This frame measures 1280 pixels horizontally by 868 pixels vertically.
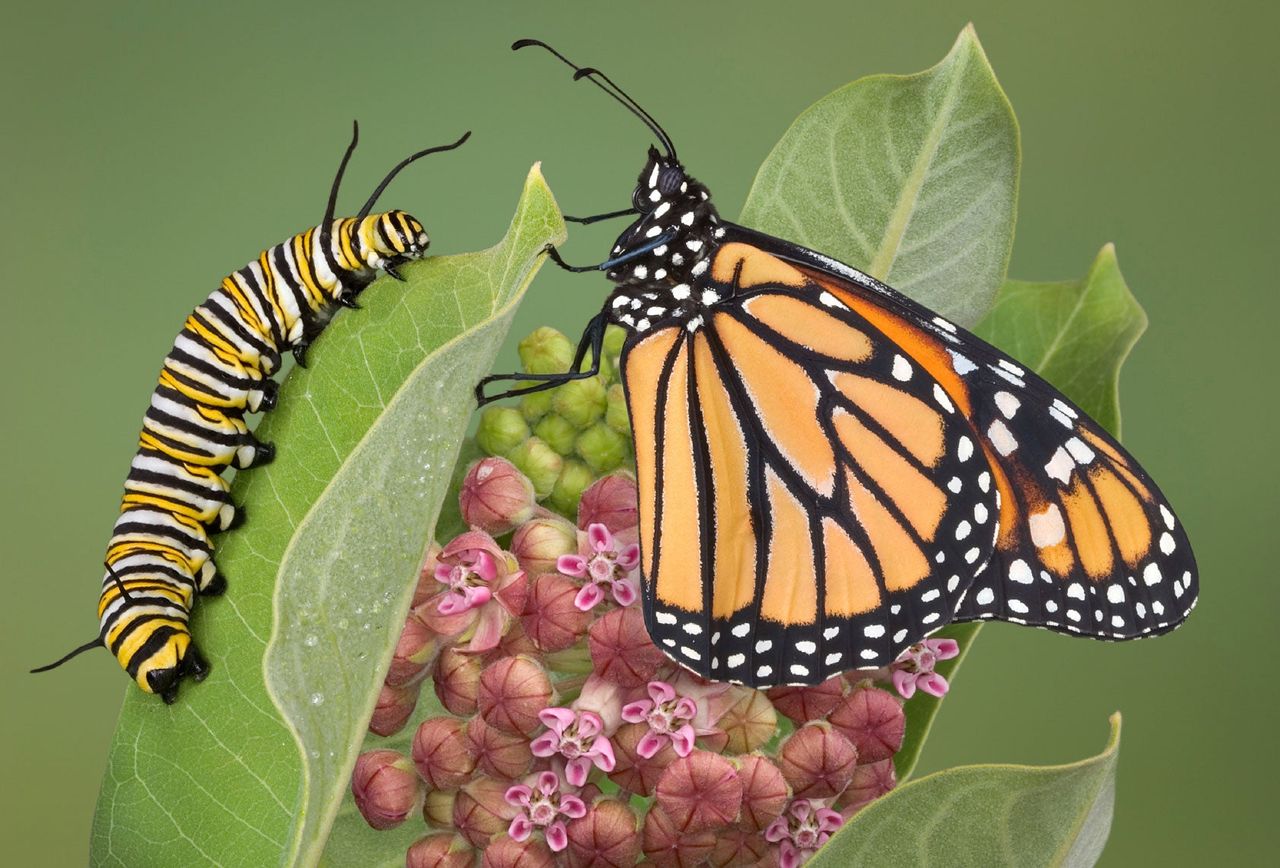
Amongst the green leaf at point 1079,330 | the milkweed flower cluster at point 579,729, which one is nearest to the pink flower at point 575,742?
the milkweed flower cluster at point 579,729

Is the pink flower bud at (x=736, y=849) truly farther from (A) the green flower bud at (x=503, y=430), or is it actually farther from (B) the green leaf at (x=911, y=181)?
(B) the green leaf at (x=911, y=181)

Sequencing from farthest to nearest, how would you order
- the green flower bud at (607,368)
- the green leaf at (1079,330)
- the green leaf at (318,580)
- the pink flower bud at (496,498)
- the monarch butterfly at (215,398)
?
the green leaf at (1079,330)
the green flower bud at (607,368)
the pink flower bud at (496,498)
the monarch butterfly at (215,398)
the green leaf at (318,580)

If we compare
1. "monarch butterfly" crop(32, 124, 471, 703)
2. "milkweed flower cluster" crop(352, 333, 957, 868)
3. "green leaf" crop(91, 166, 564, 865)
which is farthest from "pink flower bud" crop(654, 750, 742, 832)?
"monarch butterfly" crop(32, 124, 471, 703)

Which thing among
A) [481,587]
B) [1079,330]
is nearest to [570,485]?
[481,587]

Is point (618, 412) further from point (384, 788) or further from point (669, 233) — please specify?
point (384, 788)

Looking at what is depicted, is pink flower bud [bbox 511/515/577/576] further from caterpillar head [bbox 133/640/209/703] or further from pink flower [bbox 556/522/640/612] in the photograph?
caterpillar head [bbox 133/640/209/703]

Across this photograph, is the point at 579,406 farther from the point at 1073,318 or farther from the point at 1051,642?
the point at 1051,642

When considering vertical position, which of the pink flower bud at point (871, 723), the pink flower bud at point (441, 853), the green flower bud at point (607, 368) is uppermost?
the green flower bud at point (607, 368)

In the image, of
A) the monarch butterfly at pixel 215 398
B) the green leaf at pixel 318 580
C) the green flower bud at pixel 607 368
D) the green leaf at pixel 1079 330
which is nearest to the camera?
the green leaf at pixel 318 580
